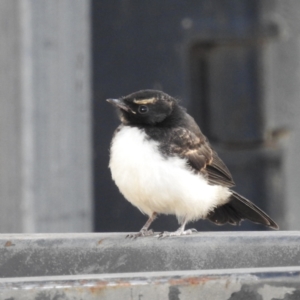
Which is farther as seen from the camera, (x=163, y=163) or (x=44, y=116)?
(x=44, y=116)

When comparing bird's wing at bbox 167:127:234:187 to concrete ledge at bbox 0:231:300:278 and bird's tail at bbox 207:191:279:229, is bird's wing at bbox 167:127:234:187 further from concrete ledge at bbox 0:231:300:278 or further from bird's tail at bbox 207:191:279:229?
concrete ledge at bbox 0:231:300:278

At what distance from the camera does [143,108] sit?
5426 mm

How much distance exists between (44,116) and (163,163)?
2929 mm

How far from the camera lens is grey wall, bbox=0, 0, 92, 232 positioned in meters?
7.75

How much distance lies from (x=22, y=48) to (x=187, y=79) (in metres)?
1.67

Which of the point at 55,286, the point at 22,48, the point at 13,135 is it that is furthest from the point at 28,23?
the point at 55,286

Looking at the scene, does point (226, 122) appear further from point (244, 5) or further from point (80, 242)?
point (80, 242)

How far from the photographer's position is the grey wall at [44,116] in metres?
7.75

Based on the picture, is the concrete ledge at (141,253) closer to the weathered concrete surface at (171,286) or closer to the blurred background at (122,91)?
the weathered concrete surface at (171,286)

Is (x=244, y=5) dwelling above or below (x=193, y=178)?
above

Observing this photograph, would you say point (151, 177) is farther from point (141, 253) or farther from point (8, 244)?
point (8, 244)

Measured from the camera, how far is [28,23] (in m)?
7.71

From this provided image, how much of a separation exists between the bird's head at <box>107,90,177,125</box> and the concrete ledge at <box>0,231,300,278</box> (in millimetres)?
1457

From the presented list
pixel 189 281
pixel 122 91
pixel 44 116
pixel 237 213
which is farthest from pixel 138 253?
pixel 122 91
